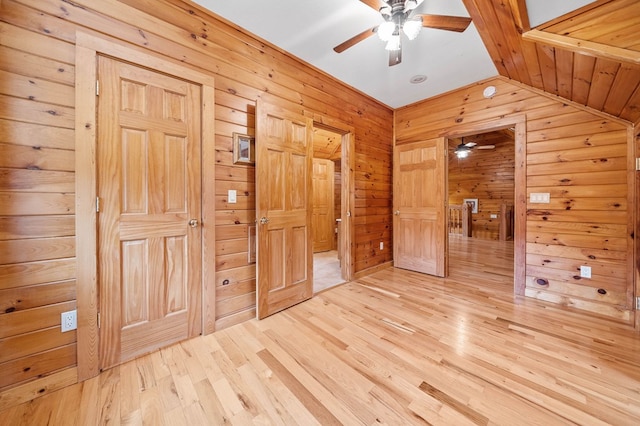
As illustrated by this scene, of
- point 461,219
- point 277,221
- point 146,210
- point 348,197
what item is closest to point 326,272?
point 348,197

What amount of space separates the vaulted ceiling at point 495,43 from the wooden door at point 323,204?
248 centimetres

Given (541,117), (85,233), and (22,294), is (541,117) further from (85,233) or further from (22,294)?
(22,294)

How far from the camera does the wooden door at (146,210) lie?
155 cm

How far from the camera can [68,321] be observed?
1433 millimetres

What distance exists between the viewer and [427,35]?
221cm

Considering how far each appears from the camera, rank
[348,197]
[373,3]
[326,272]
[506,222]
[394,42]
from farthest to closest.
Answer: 1. [506,222]
2. [326,272]
3. [348,197]
4. [394,42]
5. [373,3]

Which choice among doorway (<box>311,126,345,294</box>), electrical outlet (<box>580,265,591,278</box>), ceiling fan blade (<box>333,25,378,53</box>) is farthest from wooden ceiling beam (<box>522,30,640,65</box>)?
doorway (<box>311,126,345,294</box>)

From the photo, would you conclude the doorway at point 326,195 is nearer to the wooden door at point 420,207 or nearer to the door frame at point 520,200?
the wooden door at point 420,207

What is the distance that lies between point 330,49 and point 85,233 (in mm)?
2630

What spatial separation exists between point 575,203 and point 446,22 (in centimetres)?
236

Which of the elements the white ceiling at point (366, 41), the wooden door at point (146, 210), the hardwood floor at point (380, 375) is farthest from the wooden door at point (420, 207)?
the wooden door at point (146, 210)

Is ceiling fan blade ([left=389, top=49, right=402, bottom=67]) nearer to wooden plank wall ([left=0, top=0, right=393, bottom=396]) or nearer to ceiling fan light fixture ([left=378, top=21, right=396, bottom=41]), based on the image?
ceiling fan light fixture ([left=378, top=21, right=396, bottom=41])

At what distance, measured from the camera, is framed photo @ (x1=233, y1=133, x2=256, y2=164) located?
212 centimetres

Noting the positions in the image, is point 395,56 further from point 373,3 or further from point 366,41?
point 373,3
